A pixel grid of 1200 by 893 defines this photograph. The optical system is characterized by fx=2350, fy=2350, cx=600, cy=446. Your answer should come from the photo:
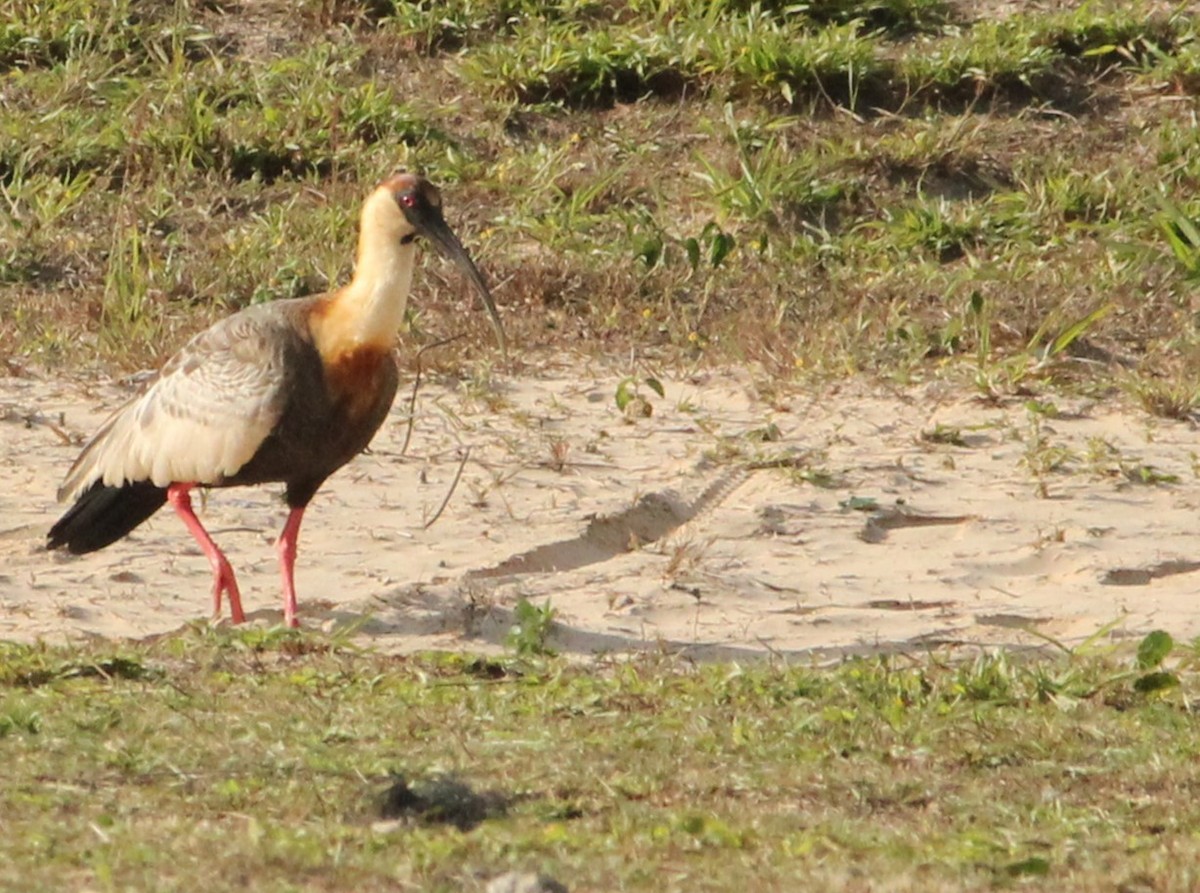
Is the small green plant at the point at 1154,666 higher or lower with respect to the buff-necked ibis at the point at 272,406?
lower

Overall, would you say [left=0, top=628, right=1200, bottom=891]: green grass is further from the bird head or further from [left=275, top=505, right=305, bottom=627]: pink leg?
the bird head

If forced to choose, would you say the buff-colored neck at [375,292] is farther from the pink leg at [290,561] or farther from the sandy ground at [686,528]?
the sandy ground at [686,528]

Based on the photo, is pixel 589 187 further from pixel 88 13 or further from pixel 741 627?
pixel 741 627

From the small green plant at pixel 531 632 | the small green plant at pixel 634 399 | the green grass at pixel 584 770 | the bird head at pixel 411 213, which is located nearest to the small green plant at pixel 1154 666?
the green grass at pixel 584 770

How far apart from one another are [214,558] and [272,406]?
0.48 metres

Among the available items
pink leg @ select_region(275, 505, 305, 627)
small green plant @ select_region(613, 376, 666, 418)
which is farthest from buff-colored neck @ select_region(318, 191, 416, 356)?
small green plant @ select_region(613, 376, 666, 418)

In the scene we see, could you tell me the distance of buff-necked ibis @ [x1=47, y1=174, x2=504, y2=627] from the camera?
671 cm

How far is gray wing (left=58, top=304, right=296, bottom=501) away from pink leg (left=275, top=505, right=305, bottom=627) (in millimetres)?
255

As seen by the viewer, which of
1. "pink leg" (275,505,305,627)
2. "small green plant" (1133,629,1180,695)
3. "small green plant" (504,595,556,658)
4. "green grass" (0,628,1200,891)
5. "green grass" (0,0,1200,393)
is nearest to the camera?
"green grass" (0,628,1200,891)

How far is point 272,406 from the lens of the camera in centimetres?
668

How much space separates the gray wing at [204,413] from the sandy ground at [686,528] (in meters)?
0.34

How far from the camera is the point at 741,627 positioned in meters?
6.71

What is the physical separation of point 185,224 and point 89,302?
3.64ft

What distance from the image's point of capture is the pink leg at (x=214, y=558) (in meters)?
6.67
